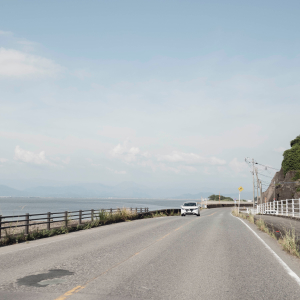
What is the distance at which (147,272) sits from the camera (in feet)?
25.1

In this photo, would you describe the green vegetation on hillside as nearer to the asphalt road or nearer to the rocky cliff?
the rocky cliff

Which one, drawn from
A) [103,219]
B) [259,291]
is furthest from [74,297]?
[103,219]

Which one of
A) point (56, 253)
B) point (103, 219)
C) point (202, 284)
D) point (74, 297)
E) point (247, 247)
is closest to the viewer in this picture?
point (74, 297)

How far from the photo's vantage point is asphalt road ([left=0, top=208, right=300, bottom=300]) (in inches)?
237

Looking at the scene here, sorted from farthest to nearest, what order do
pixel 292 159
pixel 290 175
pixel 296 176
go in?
pixel 292 159, pixel 290 175, pixel 296 176

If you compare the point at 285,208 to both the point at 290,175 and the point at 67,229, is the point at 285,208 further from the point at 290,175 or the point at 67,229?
the point at 67,229

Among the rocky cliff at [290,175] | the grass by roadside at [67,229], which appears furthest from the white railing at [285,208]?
the grass by roadside at [67,229]

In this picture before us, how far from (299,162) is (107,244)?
1817 inches

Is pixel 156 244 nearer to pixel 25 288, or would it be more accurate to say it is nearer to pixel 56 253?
pixel 56 253

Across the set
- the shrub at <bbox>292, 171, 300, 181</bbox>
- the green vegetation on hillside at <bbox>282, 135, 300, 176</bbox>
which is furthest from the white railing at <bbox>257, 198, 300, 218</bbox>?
the green vegetation on hillside at <bbox>282, 135, 300, 176</bbox>

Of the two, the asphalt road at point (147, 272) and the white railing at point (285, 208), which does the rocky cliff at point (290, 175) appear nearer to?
the white railing at point (285, 208)

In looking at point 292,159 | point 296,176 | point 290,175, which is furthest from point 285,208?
point 292,159

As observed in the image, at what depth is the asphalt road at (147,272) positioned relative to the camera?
19.7ft

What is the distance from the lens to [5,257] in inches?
386
